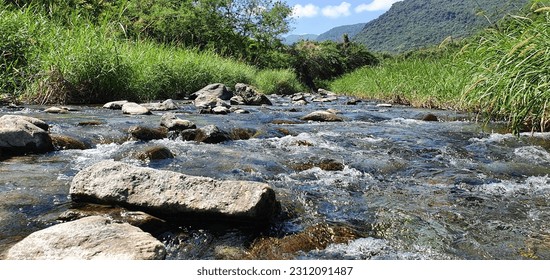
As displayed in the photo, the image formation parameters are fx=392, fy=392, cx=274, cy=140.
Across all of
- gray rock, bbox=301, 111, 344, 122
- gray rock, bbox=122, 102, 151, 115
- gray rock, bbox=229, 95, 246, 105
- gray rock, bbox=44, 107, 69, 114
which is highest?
gray rock, bbox=44, 107, 69, 114

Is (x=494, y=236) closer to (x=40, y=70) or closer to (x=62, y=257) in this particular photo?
(x=62, y=257)

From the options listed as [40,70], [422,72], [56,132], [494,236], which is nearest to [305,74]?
[422,72]

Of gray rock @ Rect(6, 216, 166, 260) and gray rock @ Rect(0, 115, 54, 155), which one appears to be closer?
gray rock @ Rect(6, 216, 166, 260)

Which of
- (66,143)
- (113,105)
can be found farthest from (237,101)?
(66,143)

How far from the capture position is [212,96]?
37.9ft

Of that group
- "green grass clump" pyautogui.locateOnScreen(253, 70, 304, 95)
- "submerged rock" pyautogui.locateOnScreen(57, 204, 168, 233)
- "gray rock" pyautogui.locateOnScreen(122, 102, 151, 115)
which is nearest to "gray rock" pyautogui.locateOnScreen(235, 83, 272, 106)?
"gray rock" pyautogui.locateOnScreen(122, 102, 151, 115)

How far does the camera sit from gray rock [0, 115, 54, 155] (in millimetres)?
3965

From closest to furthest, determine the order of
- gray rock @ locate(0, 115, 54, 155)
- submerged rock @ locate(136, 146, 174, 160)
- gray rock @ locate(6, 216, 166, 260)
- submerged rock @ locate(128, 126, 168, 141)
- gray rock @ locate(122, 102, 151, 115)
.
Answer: gray rock @ locate(6, 216, 166, 260) < gray rock @ locate(0, 115, 54, 155) < submerged rock @ locate(136, 146, 174, 160) < submerged rock @ locate(128, 126, 168, 141) < gray rock @ locate(122, 102, 151, 115)

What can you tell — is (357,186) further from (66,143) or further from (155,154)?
(66,143)

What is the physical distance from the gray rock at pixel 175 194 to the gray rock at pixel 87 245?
0.50 meters

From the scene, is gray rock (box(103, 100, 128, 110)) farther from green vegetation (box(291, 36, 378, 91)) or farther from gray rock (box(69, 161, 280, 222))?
green vegetation (box(291, 36, 378, 91))

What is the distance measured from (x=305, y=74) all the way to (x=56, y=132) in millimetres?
31893

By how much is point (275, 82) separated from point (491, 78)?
17507 mm

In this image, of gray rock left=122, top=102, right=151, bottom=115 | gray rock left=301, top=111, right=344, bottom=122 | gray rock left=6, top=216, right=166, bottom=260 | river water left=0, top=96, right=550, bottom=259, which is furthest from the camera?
gray rock left=301, top=111, right=344, bottom=122
